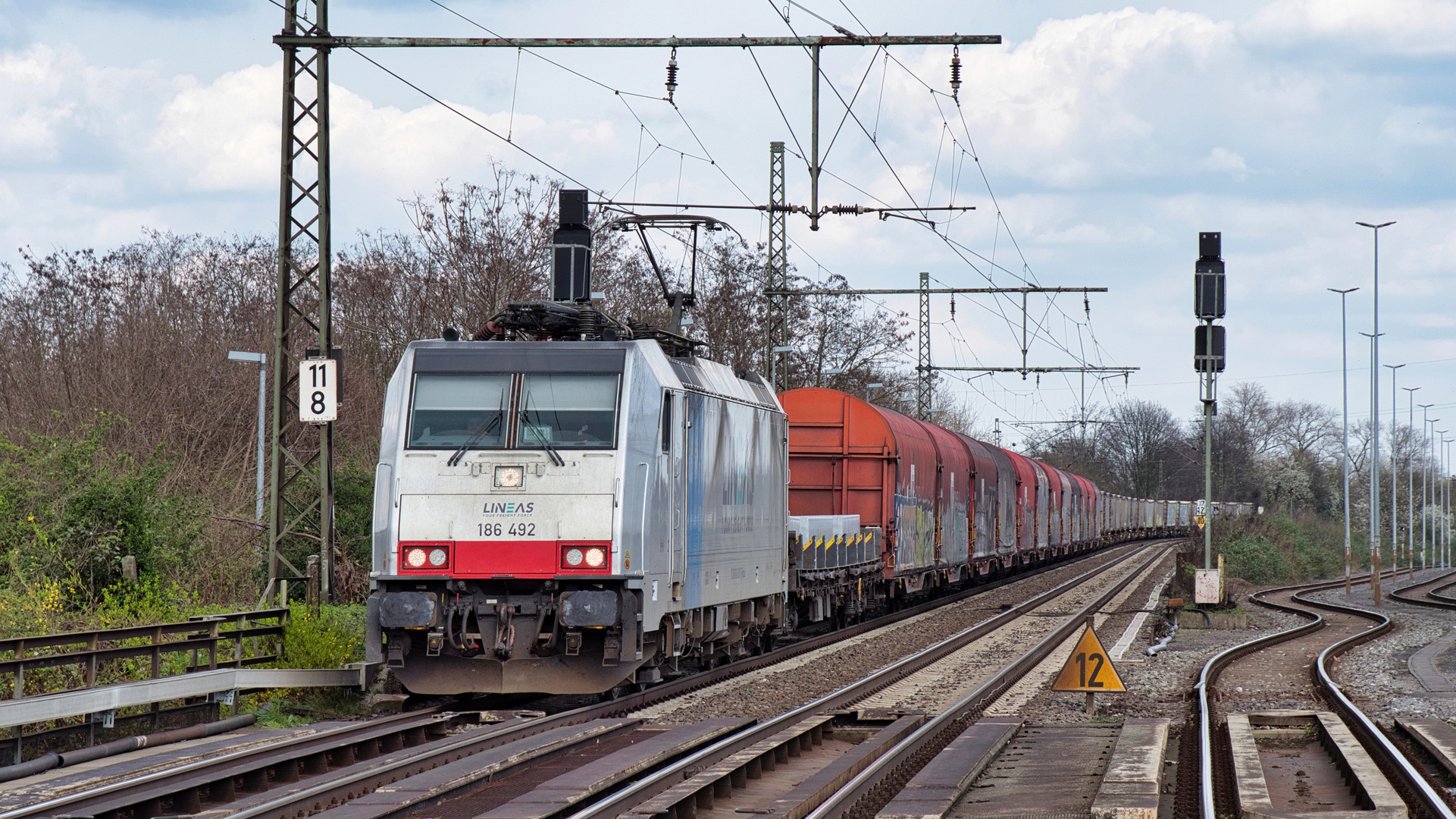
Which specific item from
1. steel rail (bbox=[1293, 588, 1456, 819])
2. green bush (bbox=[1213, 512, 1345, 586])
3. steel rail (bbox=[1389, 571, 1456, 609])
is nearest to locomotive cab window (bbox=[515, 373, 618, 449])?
steel rail (bbox=[1293, 588, 1456, 819])

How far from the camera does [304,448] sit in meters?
30.9

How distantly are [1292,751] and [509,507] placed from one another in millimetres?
6563

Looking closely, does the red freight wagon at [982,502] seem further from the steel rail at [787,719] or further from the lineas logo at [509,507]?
the lineas logo at [509,507]

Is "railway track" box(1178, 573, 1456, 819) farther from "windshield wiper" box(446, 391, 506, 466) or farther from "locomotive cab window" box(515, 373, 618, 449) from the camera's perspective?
"windshield wiper" box(446, 391, 506, 466)

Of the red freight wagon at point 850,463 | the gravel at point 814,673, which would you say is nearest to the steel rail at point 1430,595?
the gravel at point 814,673

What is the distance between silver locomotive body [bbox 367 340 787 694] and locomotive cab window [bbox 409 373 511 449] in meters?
0.01

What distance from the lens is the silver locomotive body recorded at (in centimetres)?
1201

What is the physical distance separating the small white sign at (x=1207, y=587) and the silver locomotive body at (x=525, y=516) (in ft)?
49.5

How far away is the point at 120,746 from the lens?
408 inches

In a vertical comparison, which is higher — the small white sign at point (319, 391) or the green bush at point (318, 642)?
the small white sign at point (319, 391)

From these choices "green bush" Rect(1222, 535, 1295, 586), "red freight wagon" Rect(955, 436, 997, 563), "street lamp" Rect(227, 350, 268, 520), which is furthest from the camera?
"green bush" Rect(1222, 535, 1295, 586)

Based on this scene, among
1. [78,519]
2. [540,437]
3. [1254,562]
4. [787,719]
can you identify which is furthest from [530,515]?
[1254,562]

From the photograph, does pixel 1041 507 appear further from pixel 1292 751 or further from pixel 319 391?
pixel 1292 751

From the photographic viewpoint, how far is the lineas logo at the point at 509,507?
12.1m
